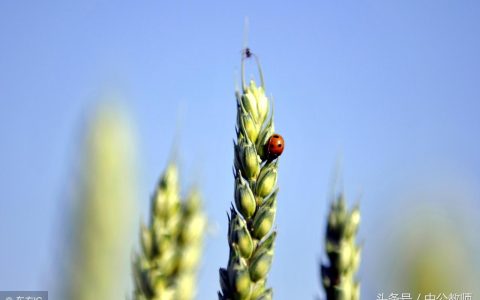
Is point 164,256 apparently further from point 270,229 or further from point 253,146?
point 253,146

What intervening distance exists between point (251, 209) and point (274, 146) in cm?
42

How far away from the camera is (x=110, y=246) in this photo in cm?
601

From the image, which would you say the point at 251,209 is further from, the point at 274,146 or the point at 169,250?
the point at 169,250

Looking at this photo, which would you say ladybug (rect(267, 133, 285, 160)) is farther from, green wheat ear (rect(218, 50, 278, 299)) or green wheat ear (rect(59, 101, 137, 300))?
green wheat ear (rect(59, 101, 137, 300))

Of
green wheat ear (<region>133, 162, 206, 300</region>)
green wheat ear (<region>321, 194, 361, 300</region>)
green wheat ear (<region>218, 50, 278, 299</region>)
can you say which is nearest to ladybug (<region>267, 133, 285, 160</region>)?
green wheat ear (<region>218, 50, 278, 299</region>)

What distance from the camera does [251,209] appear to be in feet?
Result: 12.0

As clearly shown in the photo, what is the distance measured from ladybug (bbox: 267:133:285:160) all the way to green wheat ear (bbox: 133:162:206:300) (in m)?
0.79

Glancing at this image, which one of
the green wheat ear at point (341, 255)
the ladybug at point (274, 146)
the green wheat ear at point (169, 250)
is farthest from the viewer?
the ladybug at point (274, 146)

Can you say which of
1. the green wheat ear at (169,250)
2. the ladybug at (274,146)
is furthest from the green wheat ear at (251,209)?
the green wheat ear at (169,250)

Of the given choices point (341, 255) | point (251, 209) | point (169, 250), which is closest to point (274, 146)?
point (251, 209)

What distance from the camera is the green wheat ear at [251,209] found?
11.0ft

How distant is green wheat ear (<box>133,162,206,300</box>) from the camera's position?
295cm

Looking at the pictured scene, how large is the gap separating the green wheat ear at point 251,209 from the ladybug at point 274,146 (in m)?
0.03

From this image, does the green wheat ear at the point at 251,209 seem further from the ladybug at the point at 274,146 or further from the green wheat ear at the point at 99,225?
the green wheat ear at the point at 99,225
